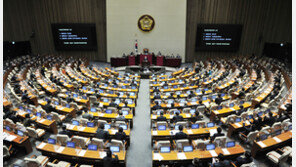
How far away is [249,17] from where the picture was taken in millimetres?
26312

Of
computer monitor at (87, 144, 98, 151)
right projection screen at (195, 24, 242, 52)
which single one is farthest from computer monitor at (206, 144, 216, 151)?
Answer: right projection screen at (195, 24, 242, 52)

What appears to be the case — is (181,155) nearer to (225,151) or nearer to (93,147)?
(225,151)

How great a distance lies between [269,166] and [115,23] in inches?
963

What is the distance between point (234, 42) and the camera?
26.7 m

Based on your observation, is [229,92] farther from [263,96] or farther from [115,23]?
[115,23]

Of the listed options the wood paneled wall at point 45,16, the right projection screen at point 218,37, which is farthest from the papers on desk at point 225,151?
the wood paneled wall at point 45,16

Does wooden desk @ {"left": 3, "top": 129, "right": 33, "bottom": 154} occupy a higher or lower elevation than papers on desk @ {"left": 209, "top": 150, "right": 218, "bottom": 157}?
lower

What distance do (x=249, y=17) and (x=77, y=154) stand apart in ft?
94.5

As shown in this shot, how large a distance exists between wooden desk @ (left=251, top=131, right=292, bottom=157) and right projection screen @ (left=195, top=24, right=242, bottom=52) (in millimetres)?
20644

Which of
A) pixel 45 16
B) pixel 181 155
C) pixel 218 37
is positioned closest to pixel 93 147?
pixel 181 155

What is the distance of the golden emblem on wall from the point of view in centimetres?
2597

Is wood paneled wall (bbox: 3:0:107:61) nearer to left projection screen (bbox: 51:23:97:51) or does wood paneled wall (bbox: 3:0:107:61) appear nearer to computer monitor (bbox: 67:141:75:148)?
left projection screen (bbox: 51:23:97:51)

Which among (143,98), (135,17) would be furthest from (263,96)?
(135,17)

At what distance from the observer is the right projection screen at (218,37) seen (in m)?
26.0
